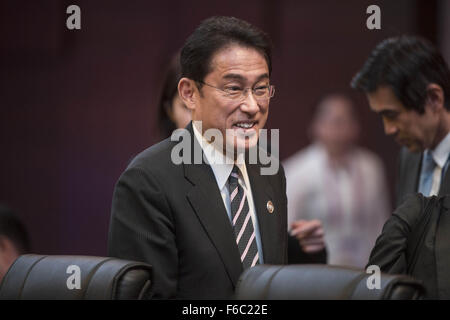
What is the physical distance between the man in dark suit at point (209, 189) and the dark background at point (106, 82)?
10.4 ft

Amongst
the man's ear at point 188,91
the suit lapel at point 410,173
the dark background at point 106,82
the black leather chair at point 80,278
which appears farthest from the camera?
the dark background at point 106,82

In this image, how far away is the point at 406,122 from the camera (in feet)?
9.55

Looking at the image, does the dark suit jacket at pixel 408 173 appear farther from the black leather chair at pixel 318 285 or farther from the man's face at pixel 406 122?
the black leather chair at pixel 318 285

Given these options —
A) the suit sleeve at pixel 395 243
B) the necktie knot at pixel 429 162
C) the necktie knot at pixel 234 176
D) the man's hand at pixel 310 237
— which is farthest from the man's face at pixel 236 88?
the necktie knot at pixel 429 162

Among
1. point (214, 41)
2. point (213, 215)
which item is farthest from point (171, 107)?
point (213, 215)

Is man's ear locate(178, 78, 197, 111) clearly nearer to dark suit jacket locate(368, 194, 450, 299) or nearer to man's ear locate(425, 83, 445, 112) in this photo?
dark suit jacket locate(368, 194, 450, 299)

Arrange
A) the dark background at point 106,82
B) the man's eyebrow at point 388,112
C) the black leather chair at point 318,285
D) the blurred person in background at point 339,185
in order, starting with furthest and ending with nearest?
→ 1. the dark background at point 106,82
2. the blurred person in background at point 339,185
3. the man's eyebrow at point 388,112
4. the black leather chair at point 318,285

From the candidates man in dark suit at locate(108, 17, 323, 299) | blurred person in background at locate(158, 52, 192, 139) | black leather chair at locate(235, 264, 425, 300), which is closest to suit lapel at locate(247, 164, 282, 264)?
man in dark suit at locate(108, 17, 323, 299)

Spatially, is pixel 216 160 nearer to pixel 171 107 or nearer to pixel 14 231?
pixel 171 107

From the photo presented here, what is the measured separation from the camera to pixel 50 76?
17.7ft

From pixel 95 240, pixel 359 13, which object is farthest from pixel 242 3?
pixel 95 240

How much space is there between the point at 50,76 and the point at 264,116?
362 centimetres

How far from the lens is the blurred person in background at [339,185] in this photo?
17.3 feet

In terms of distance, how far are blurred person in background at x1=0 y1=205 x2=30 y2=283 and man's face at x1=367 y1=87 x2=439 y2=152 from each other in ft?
5.50
